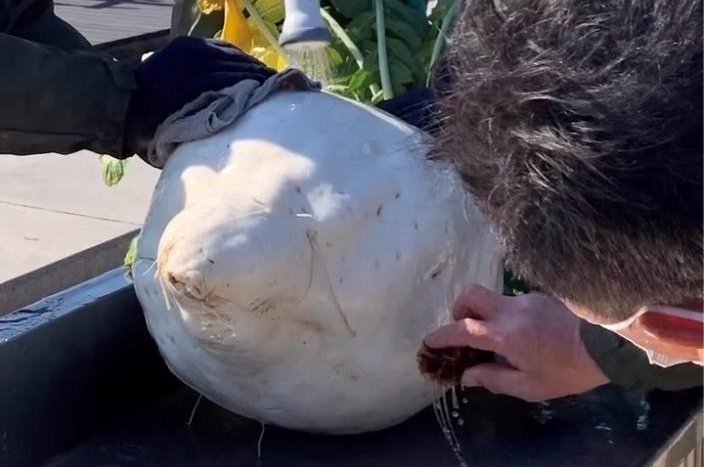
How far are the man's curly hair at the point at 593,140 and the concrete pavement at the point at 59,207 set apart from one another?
2316 mm

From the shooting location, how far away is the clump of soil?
5.20 feet

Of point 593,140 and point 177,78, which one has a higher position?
point 593,140

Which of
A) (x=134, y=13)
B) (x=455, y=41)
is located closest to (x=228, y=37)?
(x=455, y=41)

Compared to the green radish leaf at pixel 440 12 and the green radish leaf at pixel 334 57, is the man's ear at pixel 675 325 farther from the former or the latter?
the green radish leaf at pixel 440 12

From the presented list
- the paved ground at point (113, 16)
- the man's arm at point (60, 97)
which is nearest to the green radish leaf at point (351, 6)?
the man's arm at point (60, 97)

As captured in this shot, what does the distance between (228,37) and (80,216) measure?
5.55 ft

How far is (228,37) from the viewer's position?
2.15 metres

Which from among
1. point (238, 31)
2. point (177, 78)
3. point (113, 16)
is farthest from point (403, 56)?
point (113, 16)

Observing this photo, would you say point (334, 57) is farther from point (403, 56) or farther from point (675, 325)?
point (675, 325)

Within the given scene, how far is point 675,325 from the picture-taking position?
1.01 meters

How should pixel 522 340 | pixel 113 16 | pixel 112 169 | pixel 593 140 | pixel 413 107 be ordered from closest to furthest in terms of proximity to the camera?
pixel 593 140 < pixel 522 340 < pixel 413 107 < pixel 112 169 < pixel 113 16

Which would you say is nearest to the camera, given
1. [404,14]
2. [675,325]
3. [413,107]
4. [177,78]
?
[675,325]

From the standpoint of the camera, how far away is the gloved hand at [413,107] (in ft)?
5.84

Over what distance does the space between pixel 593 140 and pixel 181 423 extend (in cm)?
100
